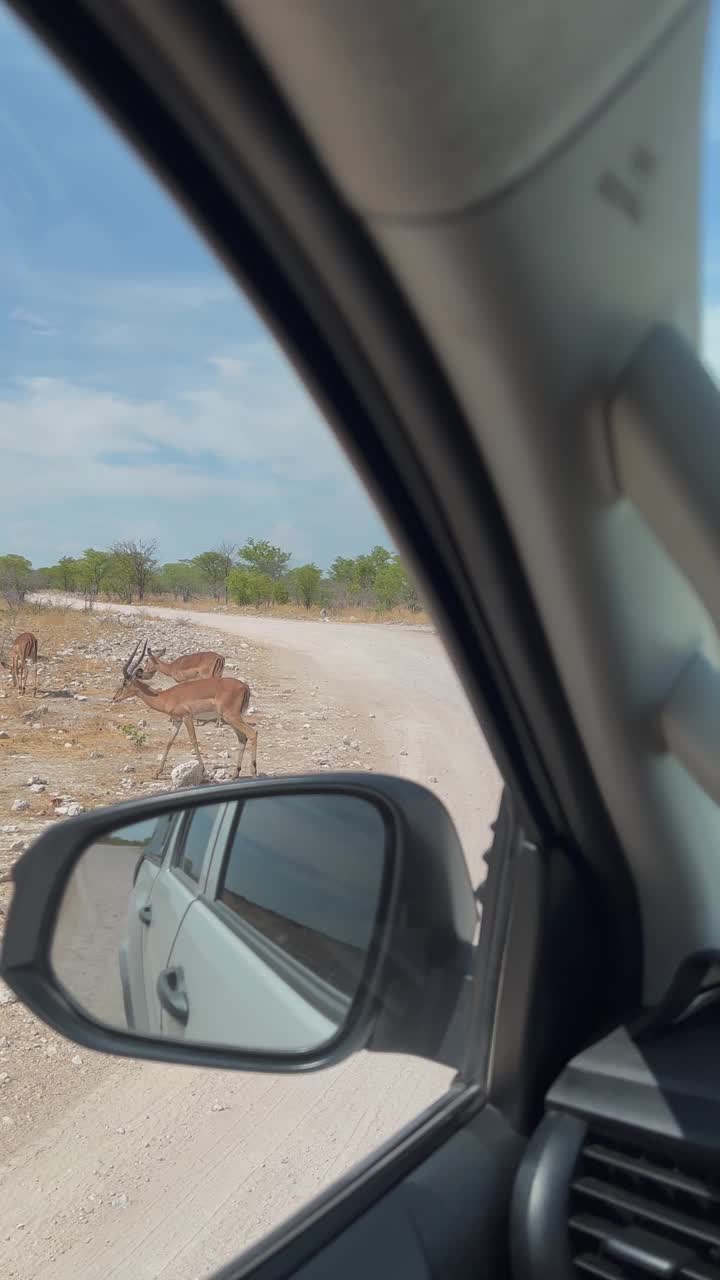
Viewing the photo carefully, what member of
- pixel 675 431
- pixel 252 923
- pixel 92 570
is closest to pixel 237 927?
pixel 252 923

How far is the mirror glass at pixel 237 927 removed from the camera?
4.37 feet

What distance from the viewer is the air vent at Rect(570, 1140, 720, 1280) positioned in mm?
1133

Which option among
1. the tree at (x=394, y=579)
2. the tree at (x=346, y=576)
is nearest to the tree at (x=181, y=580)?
the tree at (x=346, y=576)

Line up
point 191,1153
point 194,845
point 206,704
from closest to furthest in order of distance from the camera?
point 194,845, point 191,1153, point 206,704

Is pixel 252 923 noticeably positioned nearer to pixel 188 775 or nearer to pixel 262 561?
pixel 188 775

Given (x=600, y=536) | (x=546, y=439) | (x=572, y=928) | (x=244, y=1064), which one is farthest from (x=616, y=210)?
(x=244, y=1064)

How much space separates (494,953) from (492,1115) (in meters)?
0.22

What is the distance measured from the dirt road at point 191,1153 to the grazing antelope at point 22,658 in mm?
9449

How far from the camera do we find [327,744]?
26.9 feet

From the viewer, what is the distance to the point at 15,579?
16266mm

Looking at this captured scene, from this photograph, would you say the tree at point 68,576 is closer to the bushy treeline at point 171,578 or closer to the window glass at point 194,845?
the bushy treeline at point 171,578

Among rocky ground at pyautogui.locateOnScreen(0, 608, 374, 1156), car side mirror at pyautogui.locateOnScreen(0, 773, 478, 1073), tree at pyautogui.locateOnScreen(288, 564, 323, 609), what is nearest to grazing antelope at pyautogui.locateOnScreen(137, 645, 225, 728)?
rocky ground at pyautogui.locateOnScreen(0, 608, 374, 1156)

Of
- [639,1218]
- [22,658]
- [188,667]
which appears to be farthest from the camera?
[188,667]

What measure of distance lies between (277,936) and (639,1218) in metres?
0.60
